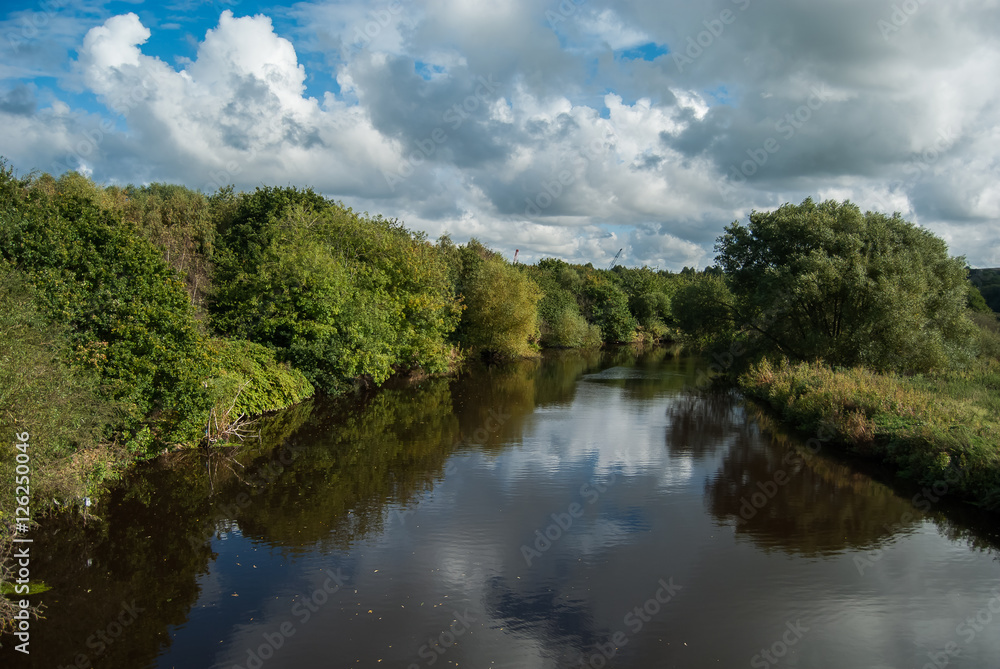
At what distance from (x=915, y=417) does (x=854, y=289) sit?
12930mm

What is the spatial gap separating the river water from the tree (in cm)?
1022

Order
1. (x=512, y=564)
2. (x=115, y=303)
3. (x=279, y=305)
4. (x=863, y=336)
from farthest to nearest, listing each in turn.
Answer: (x=863, y=336) → (x=279, y=305) → (x=115, y=303) → (x=512, y=564)

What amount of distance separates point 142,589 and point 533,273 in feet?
217

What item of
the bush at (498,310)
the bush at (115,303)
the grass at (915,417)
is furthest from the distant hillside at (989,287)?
the bush at (115,303)

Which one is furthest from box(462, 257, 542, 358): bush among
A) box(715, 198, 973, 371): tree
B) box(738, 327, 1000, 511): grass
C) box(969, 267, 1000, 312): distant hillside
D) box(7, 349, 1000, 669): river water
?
Result: box(969, 267, 1000, 312): distant hillside

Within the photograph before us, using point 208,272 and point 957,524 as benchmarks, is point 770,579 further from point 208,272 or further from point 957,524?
point 208,272

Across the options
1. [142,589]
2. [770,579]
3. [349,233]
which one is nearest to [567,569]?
[770,579]

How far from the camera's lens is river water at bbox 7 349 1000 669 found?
33.6 feet

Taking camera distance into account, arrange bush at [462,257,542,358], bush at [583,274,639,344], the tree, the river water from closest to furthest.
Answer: the river water → the tree → bush at [462,257,542,358] → bush at [583,274,639,344]

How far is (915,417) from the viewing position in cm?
2005

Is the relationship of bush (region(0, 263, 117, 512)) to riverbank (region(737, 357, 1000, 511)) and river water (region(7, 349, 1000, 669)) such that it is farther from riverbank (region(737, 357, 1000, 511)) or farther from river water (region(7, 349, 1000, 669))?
riverbank (region(737, 357, 1000, 511))

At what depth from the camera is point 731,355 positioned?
42188 millimetres

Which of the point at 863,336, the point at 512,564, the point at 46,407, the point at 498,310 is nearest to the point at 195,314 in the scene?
the point at 46,407

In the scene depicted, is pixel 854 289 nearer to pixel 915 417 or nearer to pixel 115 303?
pixel 915 417
